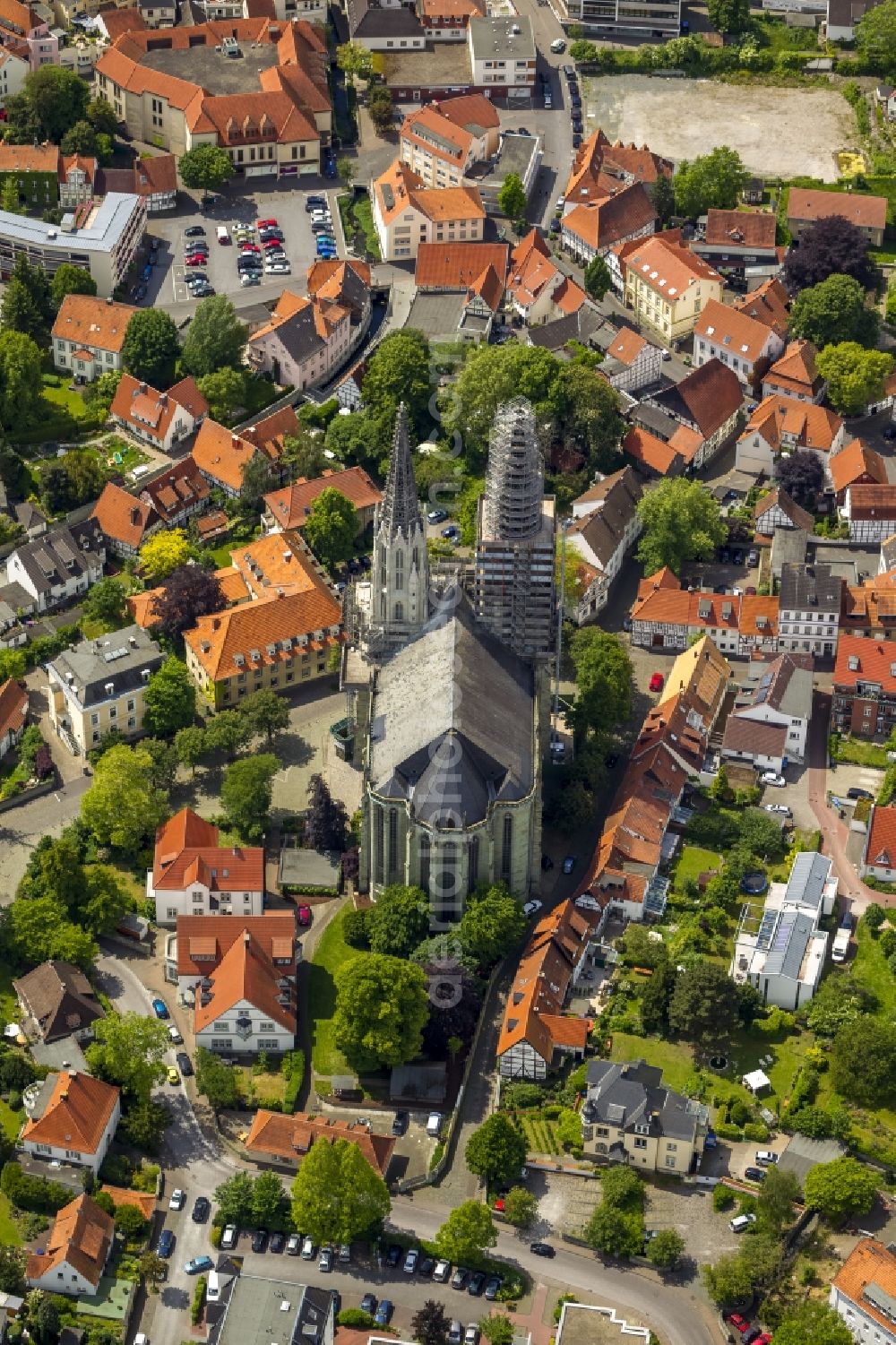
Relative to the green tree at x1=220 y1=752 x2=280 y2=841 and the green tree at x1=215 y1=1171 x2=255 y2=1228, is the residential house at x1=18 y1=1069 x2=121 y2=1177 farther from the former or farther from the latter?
the green tree at x1=220 y1=752 x2=280 y2=841

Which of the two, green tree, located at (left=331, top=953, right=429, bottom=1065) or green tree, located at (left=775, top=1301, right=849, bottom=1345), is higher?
green tree, located at (left=331, top=953, right=429, bottom=1065)

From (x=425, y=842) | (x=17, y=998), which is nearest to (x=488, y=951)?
(x=425, y=842)

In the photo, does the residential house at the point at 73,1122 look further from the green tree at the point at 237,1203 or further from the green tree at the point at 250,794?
the green tree at the point at 250,794

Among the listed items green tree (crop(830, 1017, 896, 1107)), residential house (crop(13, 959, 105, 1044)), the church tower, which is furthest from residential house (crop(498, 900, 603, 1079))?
residential house (crop(13, 959, 105, 1044))

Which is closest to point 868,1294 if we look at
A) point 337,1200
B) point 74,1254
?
point 337,1200

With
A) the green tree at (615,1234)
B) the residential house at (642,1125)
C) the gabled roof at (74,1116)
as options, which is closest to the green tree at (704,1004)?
the residential house at (642,1125)

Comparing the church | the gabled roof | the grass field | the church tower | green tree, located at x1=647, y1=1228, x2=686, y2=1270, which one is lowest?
the grass field
